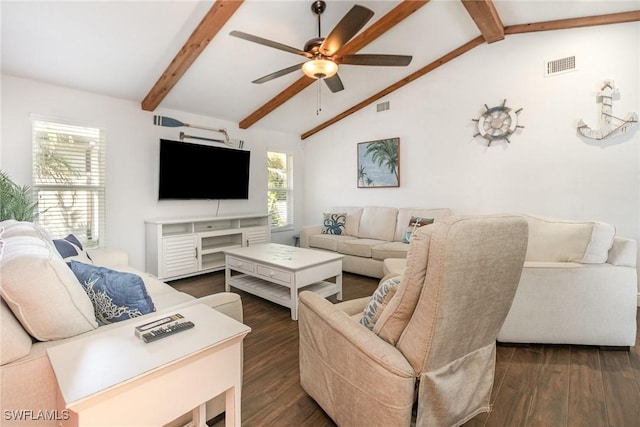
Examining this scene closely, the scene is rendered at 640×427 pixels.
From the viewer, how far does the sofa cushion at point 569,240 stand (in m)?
2.12

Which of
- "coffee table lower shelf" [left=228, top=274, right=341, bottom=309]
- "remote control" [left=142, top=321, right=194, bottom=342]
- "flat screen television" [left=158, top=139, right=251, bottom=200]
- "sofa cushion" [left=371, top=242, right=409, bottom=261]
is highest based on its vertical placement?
"flat screen television" [left=158, top=139, right=251, bottom=200]

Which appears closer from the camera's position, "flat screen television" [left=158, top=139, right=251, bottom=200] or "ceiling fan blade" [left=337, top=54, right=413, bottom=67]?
"ceiling fan blade" [left=337, top=54, right=413, bottom=67]

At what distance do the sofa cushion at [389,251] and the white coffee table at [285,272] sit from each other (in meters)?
0.90

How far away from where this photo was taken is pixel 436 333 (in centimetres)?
104

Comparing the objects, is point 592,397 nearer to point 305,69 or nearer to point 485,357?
point 485,357

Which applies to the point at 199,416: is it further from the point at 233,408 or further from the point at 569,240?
the point at 569,240

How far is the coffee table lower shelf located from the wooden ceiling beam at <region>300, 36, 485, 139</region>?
3114 millimetres

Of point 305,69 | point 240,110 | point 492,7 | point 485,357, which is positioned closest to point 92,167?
point 240,110

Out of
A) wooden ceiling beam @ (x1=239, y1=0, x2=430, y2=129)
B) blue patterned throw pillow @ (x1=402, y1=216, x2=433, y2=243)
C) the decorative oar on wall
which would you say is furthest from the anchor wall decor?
the decorative oar on wall

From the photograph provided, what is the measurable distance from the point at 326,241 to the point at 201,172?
2064 mm

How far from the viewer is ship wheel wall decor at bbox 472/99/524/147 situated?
360cm

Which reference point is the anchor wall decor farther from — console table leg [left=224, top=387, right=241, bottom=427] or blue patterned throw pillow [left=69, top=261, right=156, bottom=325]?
blue patterned throw pillow [left=69, top=261, right=156, bottom=325]

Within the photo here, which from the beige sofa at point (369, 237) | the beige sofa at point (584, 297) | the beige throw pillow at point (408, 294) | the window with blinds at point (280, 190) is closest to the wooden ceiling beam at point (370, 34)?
the window with blinds at point (280, 190)

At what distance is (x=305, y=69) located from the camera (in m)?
2.62
